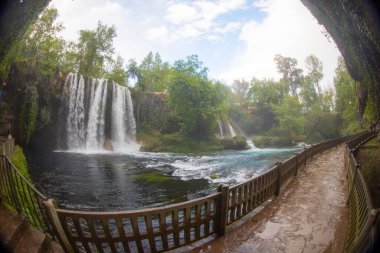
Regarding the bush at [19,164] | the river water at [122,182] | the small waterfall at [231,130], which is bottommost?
the river water at [122,182]

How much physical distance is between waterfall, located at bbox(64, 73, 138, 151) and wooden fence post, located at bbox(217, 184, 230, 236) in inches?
1002

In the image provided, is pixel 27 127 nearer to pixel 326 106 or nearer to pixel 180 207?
pixel 180 207

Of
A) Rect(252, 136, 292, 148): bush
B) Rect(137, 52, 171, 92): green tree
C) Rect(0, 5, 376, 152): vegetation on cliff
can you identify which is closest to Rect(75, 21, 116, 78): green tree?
Rect(0, 5, 376, 152): vegetation on cliff

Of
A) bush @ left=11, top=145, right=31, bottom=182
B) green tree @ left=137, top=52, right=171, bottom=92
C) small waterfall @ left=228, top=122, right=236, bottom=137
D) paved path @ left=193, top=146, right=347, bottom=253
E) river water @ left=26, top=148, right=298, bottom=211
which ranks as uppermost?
green tree @ left=137, top=52, right=171, bottom=92

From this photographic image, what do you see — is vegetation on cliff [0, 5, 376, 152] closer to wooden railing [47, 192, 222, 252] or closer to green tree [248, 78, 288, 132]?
green tree [248, 78, 288, 132]

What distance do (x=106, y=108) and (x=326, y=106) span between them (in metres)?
44.7

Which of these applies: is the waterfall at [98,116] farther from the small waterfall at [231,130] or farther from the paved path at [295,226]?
the paved path at [295,226]

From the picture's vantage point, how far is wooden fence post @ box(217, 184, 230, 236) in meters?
5.16

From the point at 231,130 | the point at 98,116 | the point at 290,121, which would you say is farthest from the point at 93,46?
the point at 290,121

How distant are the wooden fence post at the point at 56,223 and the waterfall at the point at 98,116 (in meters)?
25.4

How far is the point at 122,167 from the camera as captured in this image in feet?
56.7

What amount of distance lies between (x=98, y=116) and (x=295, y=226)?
92.1 feet

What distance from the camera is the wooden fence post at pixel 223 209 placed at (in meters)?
5.16

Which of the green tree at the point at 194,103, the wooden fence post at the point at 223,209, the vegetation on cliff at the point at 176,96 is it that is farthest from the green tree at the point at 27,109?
the wooden fence post at the point at 223,209
